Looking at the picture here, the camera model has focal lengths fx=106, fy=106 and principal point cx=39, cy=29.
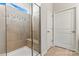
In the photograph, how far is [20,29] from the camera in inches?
62.8

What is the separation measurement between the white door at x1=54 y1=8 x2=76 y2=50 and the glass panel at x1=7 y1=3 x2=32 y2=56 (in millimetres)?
442

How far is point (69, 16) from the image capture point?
5.28 feet

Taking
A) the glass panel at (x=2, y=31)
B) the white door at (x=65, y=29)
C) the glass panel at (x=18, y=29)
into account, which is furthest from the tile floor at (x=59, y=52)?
the glass panel at (x=2, y=31)

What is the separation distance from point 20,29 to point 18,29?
29mm

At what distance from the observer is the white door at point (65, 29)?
62.6 inches

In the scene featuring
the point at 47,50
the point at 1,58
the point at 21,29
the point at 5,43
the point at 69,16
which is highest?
the point at 69,16

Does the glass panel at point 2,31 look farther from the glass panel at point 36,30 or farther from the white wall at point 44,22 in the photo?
the white wall at point 44,22

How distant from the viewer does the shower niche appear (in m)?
1.56

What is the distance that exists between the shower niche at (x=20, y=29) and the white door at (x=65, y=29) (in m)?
0.29

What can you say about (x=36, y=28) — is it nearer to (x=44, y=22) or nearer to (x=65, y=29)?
(x=44, y=22)

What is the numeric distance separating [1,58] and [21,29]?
0.54 meters

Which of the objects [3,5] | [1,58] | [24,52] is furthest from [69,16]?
[1,58]

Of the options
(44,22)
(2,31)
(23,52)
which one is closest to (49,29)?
(44,22)

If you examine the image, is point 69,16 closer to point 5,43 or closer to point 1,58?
point 5,43
